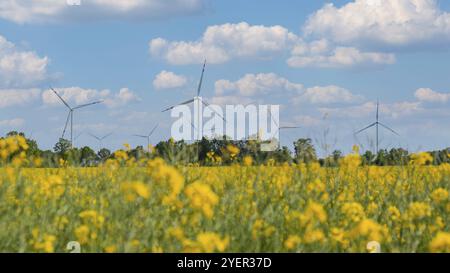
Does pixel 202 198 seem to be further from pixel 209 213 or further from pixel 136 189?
pixel 136 189

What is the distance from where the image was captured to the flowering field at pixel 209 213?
5.00 m

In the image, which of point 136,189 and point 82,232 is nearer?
point 136,189

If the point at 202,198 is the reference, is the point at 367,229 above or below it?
below

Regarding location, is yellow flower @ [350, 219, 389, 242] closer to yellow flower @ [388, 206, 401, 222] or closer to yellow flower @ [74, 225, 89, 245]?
yellow flower @ [388, 206, 401, 222]

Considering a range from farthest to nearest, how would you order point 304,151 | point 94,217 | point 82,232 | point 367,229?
point 304,151, point 94,217, point 82,232, point 367,229

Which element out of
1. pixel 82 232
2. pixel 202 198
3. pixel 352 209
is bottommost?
pixel 82 232

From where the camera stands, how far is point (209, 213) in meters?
4.73

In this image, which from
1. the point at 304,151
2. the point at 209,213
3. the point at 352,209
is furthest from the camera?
the point at 304,151

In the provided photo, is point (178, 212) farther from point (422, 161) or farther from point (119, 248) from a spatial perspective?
point (422, 161)

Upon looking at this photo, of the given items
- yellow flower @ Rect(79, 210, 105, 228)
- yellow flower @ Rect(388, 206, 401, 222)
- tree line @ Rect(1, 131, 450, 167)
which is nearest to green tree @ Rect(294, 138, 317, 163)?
tree line @ Rect(1, 131, 450, 167)

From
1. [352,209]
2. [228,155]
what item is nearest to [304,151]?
[228,155]

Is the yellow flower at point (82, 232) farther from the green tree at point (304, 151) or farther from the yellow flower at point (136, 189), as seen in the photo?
the green tree at point (304, 151)

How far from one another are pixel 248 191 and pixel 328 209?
946 millimetres

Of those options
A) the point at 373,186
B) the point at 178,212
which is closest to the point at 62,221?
the point at 178,212
